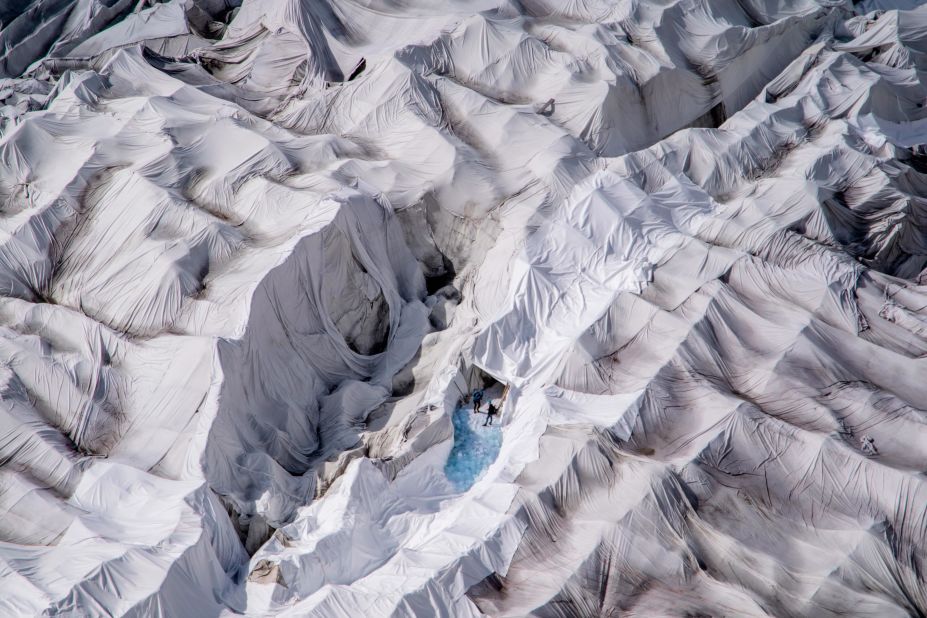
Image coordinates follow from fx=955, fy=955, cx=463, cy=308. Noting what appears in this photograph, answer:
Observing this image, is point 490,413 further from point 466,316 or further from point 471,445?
point 466,316

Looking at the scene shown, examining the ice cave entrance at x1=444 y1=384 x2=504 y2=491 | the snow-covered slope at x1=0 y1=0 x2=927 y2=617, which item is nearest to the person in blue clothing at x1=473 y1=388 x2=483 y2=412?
the ice cave entrance at x1=444 y1=384 x2=504 y2=491

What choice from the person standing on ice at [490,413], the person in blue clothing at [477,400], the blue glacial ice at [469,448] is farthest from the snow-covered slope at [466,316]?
the person in blue clothing at [477,400]

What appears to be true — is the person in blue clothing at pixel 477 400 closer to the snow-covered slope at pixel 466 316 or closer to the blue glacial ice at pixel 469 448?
the blue glacial ice at pixel 469 448

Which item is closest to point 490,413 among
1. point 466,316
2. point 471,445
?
point 471,445

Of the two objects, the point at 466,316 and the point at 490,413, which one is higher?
the point at 466,316

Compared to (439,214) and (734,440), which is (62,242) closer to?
(439,214)

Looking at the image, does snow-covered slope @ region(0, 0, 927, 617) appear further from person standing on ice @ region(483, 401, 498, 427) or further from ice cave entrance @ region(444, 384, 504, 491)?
person standing on ice @ region(483, 401, 498, 427)

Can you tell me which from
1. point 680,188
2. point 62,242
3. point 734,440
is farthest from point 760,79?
point 62,242
